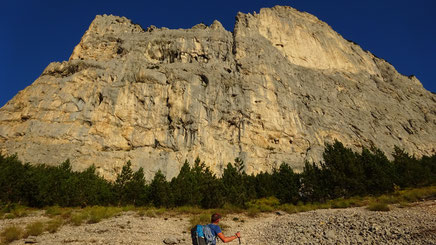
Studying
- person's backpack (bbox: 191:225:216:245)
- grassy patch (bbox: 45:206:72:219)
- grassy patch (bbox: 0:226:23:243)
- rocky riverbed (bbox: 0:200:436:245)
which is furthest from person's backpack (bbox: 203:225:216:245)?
grassy patch (bbox: 45:206:72:219)

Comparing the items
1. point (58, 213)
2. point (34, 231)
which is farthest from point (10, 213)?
point (34, 231)

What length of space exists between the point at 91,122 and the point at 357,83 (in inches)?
3318

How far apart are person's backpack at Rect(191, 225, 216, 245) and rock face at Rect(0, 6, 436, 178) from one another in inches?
1807

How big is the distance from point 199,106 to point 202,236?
179 ft

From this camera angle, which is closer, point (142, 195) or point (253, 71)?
point (142, 195)

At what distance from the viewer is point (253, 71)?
68375 millimetres

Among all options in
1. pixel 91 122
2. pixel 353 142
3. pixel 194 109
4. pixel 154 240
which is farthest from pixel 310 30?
pixel 154 240

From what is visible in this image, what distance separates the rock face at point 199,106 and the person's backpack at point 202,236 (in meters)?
45.9

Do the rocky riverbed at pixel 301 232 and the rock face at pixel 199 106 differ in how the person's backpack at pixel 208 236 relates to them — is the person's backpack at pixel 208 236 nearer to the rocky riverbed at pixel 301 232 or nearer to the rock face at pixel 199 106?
the rocky riverbed at pixel 301 232

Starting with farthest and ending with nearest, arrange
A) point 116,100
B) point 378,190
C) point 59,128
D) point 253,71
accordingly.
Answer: point 253,71 < point 116,100 < point 59,128 < point 378,190

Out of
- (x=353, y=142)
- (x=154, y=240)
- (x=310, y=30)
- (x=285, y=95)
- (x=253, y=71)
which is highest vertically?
(x=310, y=30)

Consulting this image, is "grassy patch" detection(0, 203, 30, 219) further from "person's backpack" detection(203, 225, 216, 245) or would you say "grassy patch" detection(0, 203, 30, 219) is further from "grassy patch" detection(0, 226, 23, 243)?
"person's backpack" detection(203, 225, 216, 245)

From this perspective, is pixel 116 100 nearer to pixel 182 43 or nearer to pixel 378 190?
pixel 182 43

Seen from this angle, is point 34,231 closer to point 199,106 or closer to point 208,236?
point 208,236
